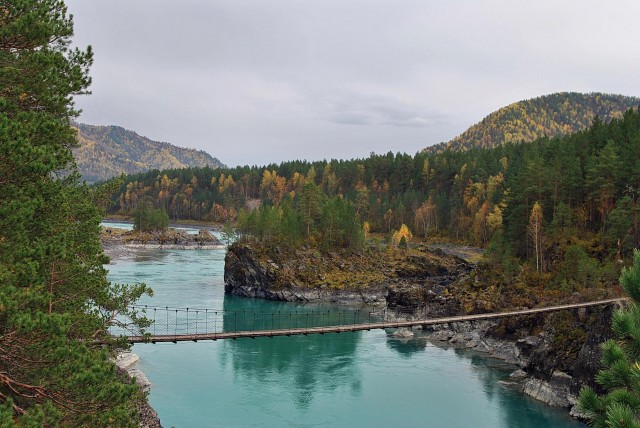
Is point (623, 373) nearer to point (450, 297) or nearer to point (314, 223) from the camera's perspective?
point (450, 297)

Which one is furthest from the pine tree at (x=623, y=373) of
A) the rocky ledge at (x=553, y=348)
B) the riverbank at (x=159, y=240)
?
the riverbank at (x=159, y=240)

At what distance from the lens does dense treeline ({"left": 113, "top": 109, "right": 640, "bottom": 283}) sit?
178 feet

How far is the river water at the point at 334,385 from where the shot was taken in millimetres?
33094

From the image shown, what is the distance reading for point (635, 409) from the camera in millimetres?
8344

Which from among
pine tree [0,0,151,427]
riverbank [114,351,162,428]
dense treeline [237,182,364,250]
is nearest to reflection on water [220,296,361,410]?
riverbank [114,351,162,428]

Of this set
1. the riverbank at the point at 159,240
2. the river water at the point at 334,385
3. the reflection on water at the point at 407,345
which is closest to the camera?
the river water at the point at 334,385

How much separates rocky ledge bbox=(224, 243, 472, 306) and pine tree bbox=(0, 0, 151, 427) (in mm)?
51729

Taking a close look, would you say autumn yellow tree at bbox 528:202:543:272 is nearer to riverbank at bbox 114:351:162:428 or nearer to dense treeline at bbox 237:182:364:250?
dense treeline at bbox 237:182:364:250

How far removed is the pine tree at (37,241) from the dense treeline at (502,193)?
42922 millimetres

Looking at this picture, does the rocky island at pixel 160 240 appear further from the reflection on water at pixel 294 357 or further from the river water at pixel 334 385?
the river water at pixel 334 385

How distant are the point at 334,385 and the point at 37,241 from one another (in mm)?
29012

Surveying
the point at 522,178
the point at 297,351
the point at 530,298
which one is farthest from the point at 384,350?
the point at 522,178

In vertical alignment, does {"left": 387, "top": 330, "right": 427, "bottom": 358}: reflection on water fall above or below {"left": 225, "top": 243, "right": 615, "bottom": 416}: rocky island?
below

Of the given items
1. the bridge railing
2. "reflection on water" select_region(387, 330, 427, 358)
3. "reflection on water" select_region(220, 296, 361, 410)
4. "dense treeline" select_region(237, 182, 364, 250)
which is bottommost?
"reflection on water" select_region(220, 296, 361, 410)
